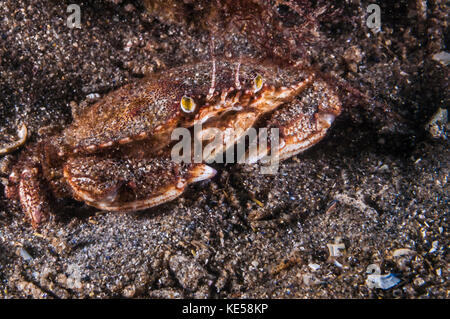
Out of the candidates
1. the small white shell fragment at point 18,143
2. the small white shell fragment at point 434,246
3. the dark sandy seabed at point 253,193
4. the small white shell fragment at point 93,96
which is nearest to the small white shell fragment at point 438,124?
the dark sandy seabed at point 253,193

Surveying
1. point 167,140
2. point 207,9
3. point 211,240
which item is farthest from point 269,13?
point 211,240

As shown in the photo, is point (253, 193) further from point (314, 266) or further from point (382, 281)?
point (382, 281)

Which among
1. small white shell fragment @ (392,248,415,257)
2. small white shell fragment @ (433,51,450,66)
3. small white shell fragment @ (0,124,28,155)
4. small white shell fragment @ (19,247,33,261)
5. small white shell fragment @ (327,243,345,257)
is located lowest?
small white shell fragment @ (327,243,345,257)


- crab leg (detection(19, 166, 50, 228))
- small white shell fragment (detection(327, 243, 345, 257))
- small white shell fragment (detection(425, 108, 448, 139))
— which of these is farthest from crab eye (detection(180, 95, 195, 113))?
small white shell fragment (detection(425, 108, 448, 139))

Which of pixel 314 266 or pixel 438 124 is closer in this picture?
pixel 314 266

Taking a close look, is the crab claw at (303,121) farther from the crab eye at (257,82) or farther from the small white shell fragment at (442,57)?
the small white shell fragment at (442,57)

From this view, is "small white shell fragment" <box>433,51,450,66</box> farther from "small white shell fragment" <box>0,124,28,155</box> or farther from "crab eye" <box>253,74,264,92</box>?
"small white shell fragment" <box>0,124,28,155</box>

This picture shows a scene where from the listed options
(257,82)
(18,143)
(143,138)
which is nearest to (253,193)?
(257,82)
